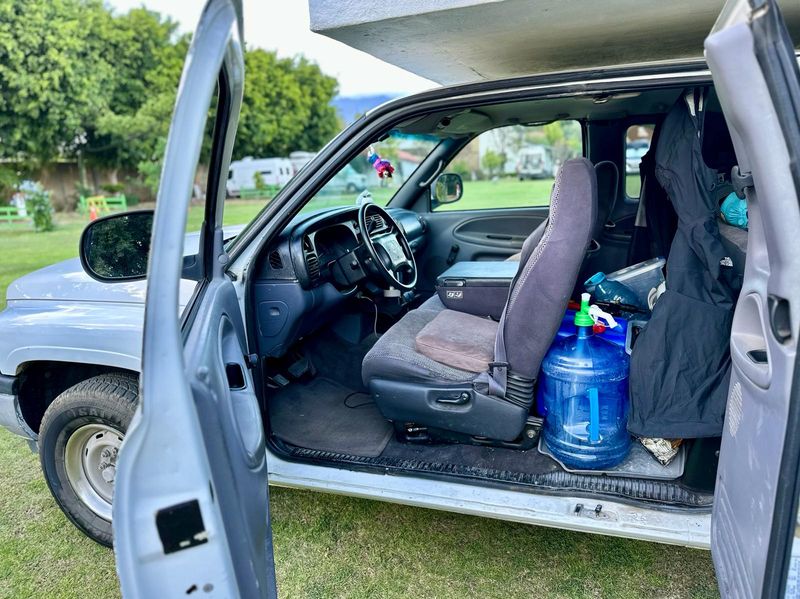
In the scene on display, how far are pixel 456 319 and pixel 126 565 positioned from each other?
6.14 ft

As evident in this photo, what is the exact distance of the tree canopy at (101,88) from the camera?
2164 centimetres

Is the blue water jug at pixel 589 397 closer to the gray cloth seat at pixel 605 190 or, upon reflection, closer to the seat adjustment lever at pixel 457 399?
the seat adjustment lever at pixel 457 399

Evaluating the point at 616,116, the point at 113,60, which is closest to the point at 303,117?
the point at 113,60

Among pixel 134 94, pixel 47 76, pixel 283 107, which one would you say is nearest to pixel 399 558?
pixel 47 76

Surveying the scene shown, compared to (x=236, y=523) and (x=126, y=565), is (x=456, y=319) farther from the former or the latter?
(x=126, y=565)

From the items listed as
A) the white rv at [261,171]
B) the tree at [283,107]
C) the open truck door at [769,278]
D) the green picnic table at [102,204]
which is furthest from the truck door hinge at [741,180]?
the tree at [283,107]

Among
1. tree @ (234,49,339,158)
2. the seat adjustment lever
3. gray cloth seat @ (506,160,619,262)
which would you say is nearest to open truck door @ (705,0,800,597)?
the seat adjustment lever

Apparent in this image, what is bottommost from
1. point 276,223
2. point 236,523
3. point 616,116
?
point 236,523

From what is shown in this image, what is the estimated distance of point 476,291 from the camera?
117 inches

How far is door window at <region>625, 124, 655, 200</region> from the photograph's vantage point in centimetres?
334

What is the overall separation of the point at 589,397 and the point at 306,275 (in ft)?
4.33

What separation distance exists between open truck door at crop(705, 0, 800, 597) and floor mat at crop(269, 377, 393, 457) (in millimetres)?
1481

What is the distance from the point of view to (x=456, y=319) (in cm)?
275

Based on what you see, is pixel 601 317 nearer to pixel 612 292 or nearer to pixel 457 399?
pixel 612 292
